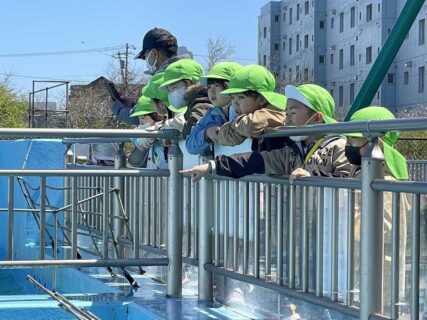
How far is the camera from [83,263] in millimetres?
5523

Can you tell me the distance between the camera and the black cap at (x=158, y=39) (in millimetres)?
6957

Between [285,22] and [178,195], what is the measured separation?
6844 centimetres

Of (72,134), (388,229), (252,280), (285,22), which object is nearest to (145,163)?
(72,134)

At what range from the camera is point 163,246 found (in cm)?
592

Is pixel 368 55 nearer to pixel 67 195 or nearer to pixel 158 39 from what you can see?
pixel 67 195

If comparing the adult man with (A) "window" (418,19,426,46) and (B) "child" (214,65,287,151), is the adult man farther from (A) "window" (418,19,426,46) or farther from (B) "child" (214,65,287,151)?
(A) "window" (418,19,426,46)

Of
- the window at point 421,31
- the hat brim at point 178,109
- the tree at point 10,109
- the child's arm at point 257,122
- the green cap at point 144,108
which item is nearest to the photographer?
the child's arm at point 257,122

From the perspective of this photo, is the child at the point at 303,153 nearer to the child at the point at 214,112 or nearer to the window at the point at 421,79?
the child at the point at 214,112

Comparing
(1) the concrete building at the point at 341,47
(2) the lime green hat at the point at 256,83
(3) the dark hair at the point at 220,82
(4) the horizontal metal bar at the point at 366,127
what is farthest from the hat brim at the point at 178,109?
(1) the concrete building at the point at 341,47

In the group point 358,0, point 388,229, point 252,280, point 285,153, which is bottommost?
point 252,280

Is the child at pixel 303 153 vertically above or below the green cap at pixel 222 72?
below

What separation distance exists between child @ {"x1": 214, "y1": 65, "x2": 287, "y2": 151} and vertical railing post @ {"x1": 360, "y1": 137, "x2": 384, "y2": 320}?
1105mm

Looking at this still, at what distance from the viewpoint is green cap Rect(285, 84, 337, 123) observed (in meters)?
4.50

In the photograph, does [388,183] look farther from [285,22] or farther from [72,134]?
[285,22]
